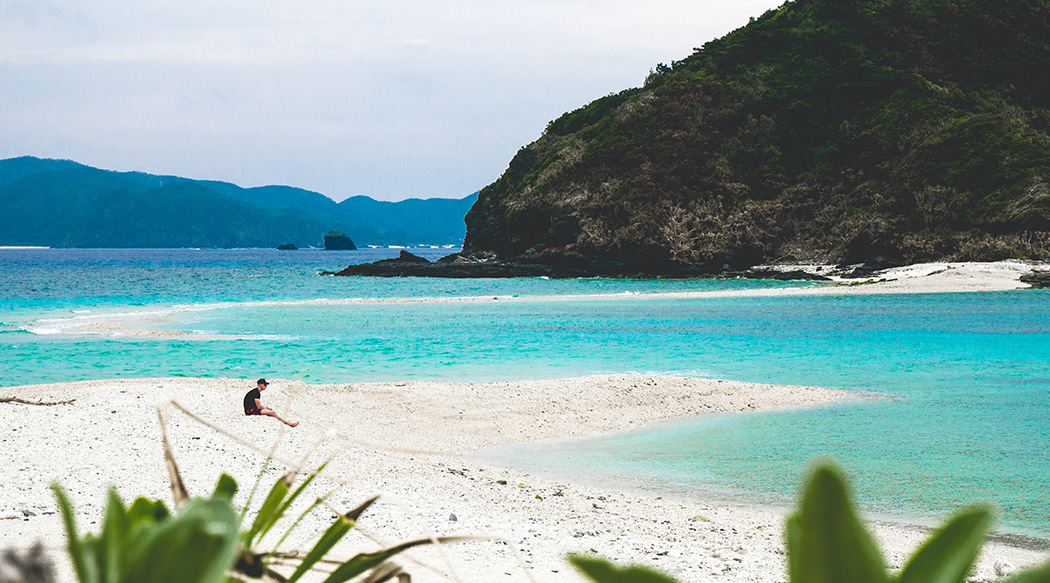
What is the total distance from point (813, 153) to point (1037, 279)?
89.6 ft

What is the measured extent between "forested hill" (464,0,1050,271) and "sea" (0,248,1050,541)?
19.7m

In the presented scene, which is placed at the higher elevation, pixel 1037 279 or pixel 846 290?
pixel 1037 279

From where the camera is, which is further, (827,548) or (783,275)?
(783,275)

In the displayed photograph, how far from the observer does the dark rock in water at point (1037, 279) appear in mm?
42438

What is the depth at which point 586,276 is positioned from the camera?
216 ft

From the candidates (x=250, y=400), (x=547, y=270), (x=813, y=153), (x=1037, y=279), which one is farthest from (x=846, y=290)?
(x=250, y=400)

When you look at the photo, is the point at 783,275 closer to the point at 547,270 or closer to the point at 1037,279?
the point at 1037,279

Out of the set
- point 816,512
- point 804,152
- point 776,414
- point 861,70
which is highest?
point 861,70

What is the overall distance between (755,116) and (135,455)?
231 feet

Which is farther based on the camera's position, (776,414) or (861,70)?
(861,70)

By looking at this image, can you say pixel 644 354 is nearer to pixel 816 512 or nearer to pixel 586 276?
pixel 816 512

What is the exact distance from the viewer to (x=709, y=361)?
19.3 metres

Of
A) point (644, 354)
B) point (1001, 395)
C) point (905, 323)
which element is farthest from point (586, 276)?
point (1001, 395)

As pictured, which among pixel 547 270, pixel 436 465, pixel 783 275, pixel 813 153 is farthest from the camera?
pixel 813 153
